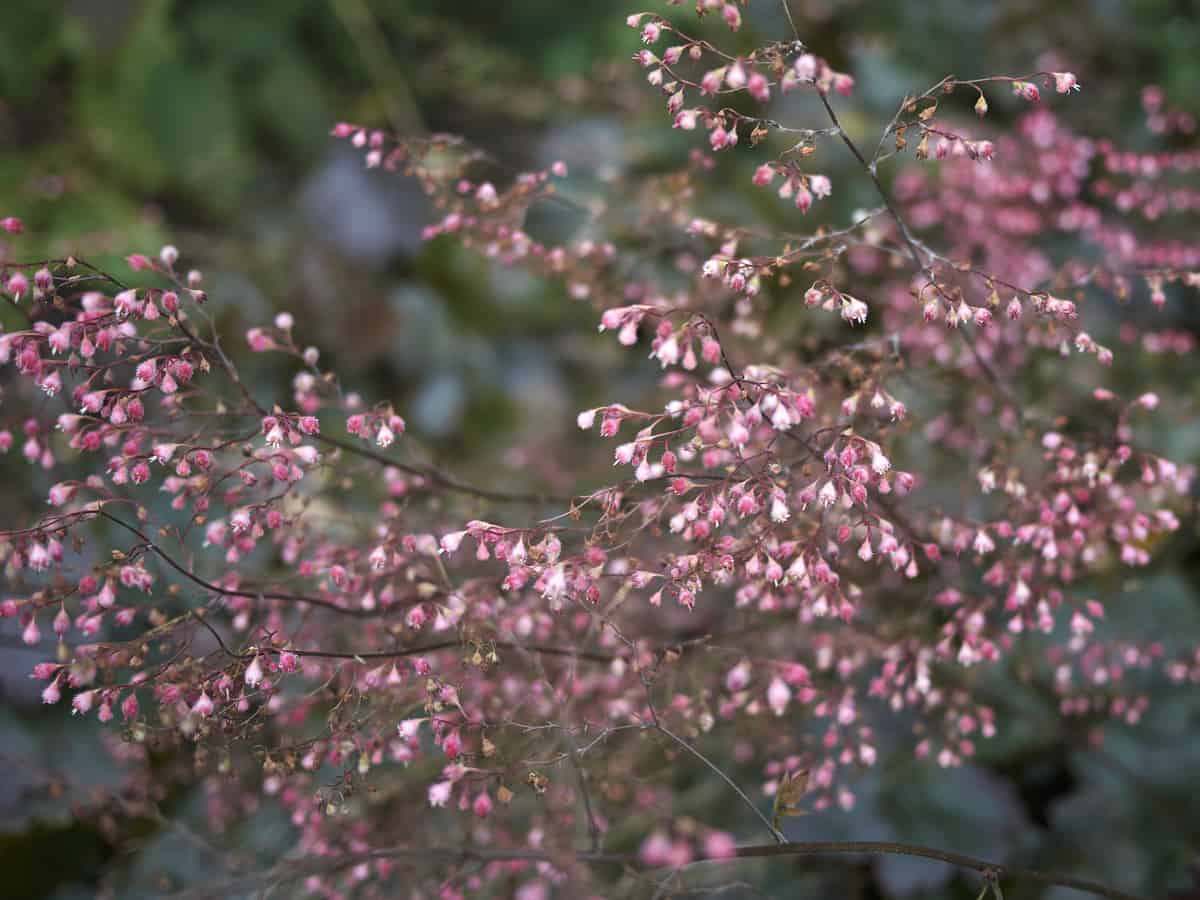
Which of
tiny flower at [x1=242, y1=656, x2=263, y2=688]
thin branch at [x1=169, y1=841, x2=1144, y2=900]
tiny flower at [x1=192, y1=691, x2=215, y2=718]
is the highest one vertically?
tiny flower at [x1=242, y1=656, x2=263, y2=688]

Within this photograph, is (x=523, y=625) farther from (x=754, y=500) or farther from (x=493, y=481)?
(x=493, y=481)

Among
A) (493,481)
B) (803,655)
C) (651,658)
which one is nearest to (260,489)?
(651,658)

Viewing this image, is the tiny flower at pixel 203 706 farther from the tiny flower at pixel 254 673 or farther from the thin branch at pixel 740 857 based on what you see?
the thin branch at pixel 740 857

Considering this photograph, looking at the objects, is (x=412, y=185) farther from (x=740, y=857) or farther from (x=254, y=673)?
(x=740, y=857)

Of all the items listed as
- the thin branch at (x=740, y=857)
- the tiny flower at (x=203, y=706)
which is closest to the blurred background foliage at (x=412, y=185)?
the thin branch at (x=740, y=857)

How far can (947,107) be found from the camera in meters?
2.74

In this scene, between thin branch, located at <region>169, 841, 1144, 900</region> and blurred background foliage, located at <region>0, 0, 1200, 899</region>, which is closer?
thin branch, located at <region>169, 841, 1144, 900</region>

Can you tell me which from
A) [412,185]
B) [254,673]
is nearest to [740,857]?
[254,673]

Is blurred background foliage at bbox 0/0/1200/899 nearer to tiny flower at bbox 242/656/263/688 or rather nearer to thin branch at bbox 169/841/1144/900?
thin branch at bbox 169/841/1144/900

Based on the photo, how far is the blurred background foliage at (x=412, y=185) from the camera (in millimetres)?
2057

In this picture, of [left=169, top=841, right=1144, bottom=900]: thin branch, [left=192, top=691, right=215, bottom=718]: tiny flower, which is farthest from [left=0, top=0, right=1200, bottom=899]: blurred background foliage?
[left=192, top=691, right=215, bottom=718]: tiny flower

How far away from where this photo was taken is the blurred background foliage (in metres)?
2.06

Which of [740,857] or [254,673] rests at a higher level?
[254,673]

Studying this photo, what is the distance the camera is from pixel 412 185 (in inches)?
119
